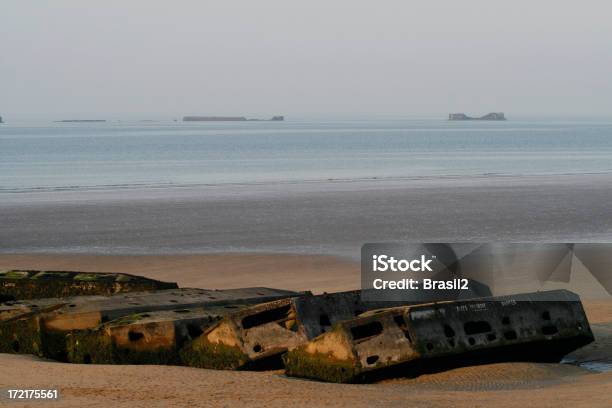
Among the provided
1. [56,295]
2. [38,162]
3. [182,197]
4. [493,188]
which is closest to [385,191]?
[493,188]

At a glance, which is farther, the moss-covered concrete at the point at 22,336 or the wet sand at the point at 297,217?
the wet sand at the point at 297,217

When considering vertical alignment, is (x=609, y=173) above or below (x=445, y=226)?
above

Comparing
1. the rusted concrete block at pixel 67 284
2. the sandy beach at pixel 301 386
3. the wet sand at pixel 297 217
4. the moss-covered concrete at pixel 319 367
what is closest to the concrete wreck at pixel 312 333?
the moss-covered concrete at pixel 319 367

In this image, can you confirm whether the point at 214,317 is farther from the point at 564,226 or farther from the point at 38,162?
the point at 38,162

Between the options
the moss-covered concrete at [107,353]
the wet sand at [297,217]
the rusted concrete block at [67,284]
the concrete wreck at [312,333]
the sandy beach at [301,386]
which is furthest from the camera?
the wet sand at [297,217]

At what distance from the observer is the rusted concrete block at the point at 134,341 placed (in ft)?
37.6

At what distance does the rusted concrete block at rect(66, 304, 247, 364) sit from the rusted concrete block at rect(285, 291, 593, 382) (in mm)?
1413

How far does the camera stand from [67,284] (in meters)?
15.2

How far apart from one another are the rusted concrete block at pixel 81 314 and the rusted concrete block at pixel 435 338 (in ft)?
7.80

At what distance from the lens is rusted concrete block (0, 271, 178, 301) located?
1484cm

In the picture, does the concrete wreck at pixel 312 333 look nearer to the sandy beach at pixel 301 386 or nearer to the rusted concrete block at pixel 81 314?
the rusted concrete block at pixel 81 314

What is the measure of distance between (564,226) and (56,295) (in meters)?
17.1

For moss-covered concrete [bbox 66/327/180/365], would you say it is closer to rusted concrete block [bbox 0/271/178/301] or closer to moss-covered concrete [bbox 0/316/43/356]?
moss-covered concrete [bbox 0/316/43/356]

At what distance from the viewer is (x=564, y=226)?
28781 millimetres
